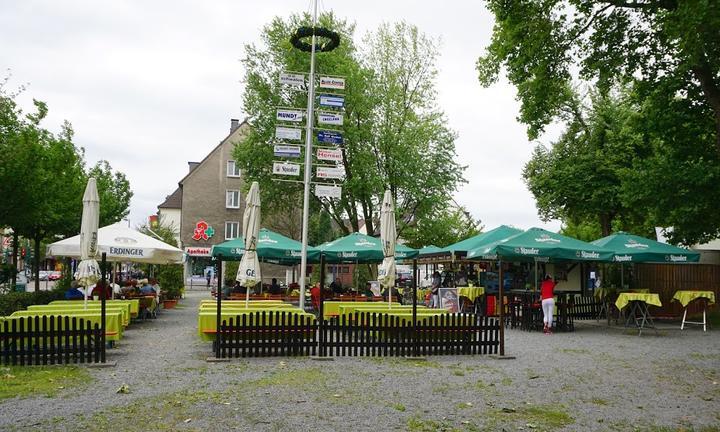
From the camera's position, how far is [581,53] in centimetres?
1728

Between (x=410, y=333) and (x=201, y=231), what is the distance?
39.6 metres

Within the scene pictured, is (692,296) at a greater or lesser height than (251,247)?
lesser

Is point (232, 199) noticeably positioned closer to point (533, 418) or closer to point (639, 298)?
point (639, 298)

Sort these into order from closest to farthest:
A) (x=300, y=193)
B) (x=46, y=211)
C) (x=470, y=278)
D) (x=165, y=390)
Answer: (x=165, y=390) → (x=46, y=211) → (x=470, y=278) → (x=300, y=193)

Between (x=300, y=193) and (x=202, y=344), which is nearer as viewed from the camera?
(x=202, y=344)

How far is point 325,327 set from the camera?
37.4 ft

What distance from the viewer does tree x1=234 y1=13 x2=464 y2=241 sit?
102ft

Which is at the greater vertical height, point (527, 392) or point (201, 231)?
point (201, 231)

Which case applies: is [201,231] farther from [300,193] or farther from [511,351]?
[511,351]

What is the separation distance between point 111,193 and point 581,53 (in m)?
24.9

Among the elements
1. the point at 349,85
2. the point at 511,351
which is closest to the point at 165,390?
the point at 511,351

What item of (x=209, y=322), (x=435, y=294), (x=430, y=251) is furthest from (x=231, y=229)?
(x=209, y=322)

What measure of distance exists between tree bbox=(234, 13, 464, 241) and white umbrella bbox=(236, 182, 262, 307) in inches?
647

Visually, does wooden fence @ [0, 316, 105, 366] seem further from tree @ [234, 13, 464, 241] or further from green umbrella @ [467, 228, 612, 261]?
tree @ [234, 13, 464, 241]
